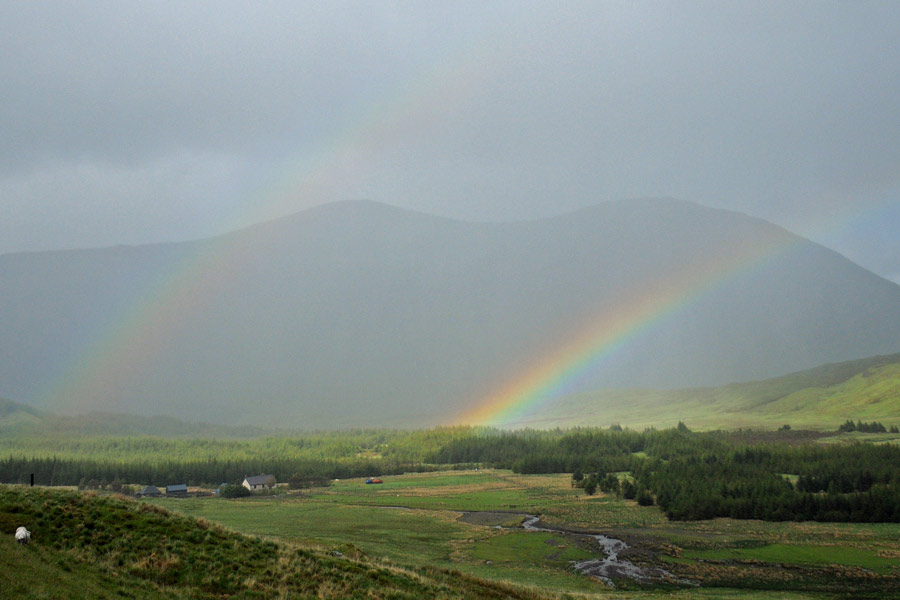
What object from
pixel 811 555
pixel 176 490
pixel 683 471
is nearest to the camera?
pixel 811 555

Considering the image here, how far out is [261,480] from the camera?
142m

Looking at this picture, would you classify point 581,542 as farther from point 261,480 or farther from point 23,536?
point 261,480

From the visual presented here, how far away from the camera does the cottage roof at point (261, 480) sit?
13968 centimetres

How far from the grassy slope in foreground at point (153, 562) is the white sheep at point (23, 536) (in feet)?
0.78

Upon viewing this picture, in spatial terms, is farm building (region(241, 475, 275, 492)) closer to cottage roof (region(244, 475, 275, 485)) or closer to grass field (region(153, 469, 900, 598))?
cottage roof (region(244, 475, 275, 485))

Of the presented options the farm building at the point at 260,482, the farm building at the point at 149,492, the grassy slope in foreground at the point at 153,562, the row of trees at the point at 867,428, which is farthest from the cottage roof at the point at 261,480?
the row of trees at the point at 867,428

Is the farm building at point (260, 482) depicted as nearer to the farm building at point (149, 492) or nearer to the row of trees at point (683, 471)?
the row of trees at point (683, 471)

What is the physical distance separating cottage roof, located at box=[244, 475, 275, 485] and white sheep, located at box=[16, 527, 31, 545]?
126231 mm

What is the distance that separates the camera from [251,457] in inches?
7387

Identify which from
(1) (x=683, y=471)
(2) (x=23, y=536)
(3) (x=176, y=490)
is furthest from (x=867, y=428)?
(2) (x=23, y=536)

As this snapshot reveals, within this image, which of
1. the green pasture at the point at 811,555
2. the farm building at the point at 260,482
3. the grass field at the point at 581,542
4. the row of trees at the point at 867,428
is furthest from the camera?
the row of trees at the point at 867,428

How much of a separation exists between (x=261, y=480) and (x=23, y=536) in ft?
428

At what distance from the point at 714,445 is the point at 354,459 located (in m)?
108

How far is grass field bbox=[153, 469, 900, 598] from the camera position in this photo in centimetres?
4575
